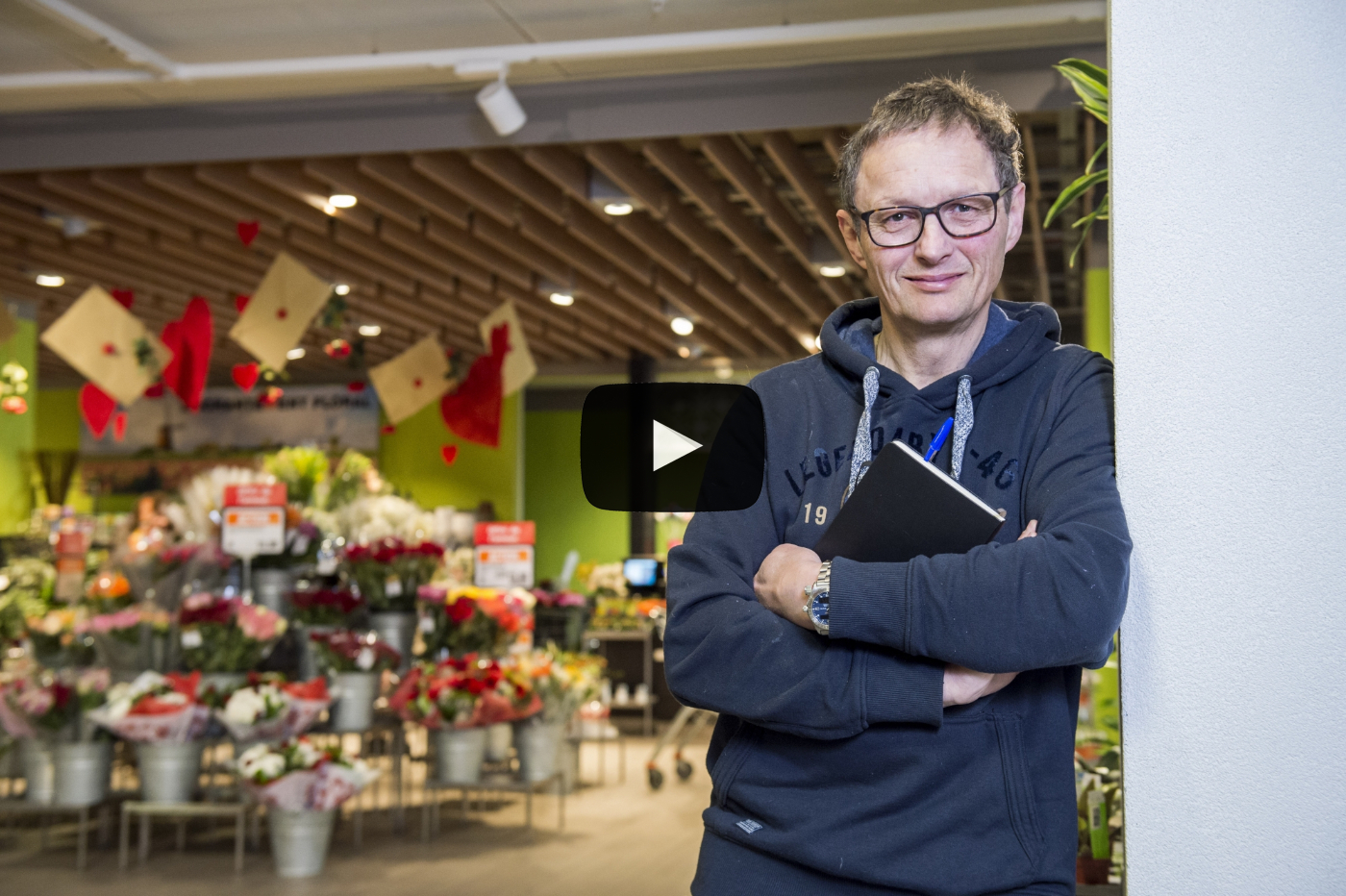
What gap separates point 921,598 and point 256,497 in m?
4.41

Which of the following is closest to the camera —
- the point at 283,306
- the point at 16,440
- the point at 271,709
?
the point at 271,709

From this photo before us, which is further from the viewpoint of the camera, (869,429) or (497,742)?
(497,742)

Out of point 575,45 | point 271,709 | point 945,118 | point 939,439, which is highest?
point 575,45

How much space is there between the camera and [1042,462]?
118cm

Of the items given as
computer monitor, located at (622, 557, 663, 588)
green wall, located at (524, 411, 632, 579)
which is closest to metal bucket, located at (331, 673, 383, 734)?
computer monitor, located at (622, 557, 663, 588)

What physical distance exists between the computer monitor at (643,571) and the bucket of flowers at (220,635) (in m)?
2.54

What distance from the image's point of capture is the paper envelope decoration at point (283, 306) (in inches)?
219

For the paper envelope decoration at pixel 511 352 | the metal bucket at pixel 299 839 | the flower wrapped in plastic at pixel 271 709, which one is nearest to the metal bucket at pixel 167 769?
the flower wrapped in plastic at pixel 271 709

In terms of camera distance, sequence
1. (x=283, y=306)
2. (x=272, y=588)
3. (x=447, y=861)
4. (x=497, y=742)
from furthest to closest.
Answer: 1. (x=497, y=742)
2. (x=283, y=306)
3. (x=272, y=588)
4. (x=447, y=861)

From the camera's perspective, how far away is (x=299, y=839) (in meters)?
4.71

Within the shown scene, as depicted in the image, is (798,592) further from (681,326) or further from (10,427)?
(10,427)

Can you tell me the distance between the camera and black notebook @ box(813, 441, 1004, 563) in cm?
101

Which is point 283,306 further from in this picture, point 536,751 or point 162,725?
point 536,751
